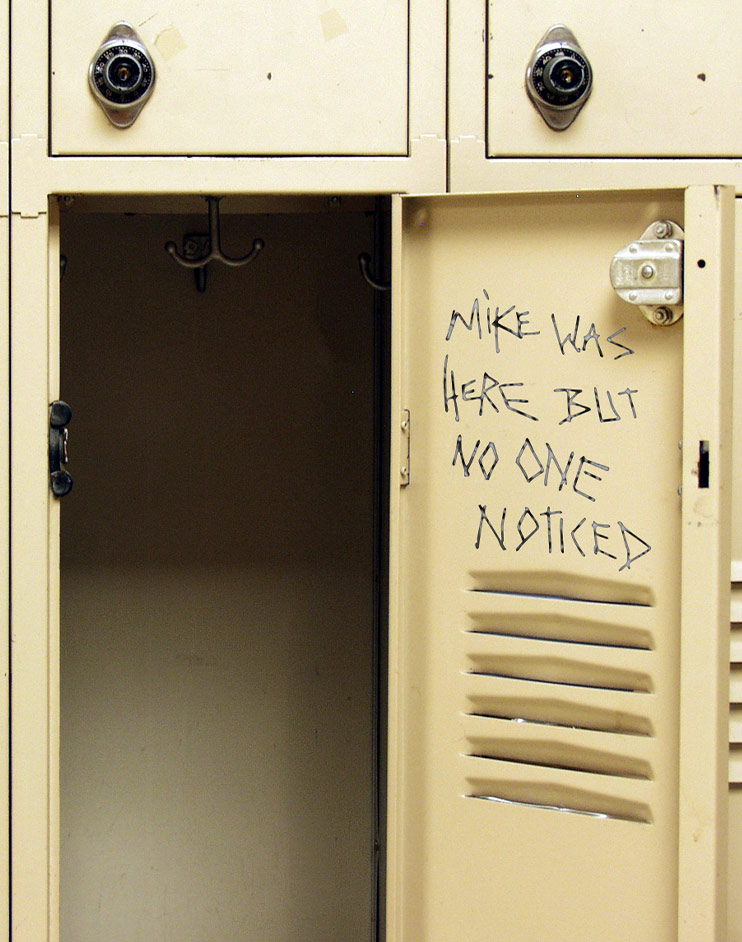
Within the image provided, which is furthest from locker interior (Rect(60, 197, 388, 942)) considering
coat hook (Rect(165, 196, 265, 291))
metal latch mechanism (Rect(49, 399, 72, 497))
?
metal latch mechanism (Rect(49, 399, 72, 497))

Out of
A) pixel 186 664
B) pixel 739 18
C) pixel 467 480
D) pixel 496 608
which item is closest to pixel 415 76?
pixel 739 18

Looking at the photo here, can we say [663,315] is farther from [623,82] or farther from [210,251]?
[210,251]

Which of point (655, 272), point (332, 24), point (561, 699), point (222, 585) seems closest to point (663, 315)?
point (655, 272)

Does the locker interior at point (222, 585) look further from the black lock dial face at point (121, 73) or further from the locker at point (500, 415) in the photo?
the black lock dial face at point (121, 73)

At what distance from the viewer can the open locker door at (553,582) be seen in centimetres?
111

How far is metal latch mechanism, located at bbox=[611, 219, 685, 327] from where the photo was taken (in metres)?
1.11

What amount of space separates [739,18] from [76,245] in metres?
1.38

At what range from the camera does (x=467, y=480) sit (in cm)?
122

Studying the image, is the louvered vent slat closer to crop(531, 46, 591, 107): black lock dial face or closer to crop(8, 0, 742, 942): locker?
crop(8, 0, 742, 942): locker

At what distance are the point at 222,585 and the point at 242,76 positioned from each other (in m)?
1.10

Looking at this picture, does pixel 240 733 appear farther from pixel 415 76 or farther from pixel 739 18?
pixel 739 18

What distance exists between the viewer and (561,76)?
1.22 m

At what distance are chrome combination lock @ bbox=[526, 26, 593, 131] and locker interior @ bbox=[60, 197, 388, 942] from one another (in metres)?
0.71

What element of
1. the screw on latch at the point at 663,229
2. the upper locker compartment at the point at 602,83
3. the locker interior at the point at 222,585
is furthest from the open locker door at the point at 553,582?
the locker interior at the point at 222,585
